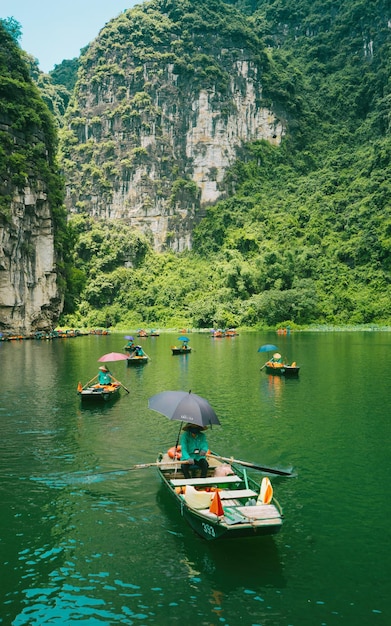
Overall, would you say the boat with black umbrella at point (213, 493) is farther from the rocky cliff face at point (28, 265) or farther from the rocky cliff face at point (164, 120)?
the rocky cliff face at point (164, 120)

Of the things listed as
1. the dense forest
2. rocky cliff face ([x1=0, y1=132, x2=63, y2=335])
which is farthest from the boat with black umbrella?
the dense forest

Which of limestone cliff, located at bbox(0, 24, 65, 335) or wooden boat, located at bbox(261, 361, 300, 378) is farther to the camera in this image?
limestone cliff, located at bbox(0, 24, 65, 335)

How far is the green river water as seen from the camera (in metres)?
6.87

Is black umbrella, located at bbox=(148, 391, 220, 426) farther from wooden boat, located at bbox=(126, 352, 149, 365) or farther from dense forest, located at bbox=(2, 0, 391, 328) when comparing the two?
dense forest, located at bbox=(2, 0, 391, 328)

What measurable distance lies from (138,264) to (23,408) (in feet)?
282

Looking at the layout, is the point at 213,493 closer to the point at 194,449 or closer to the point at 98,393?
the point at 194,449

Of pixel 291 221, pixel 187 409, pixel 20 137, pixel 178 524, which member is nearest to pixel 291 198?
pixel 291 221

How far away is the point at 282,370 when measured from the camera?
27.4 meters

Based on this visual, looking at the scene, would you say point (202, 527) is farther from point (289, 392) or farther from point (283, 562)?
point (289, 392)

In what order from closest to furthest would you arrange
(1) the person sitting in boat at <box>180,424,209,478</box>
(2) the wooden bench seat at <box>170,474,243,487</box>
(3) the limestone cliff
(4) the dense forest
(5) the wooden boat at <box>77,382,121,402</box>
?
(2) the wooden bench seat at <box>170,474,243,487</box> → (1) the person sitting in boat at <box>180,424,209,478</box> → (5) the wooden boat at <box>77,382,121,402</box> → (3) the limestone cliff → (4) the dense forest

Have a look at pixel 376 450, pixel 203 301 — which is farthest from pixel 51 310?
pixel 376 450

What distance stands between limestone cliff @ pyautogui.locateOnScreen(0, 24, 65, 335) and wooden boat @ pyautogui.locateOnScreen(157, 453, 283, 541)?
46.6 m

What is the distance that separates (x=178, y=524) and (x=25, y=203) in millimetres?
51744

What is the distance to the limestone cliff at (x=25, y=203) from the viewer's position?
174ft
